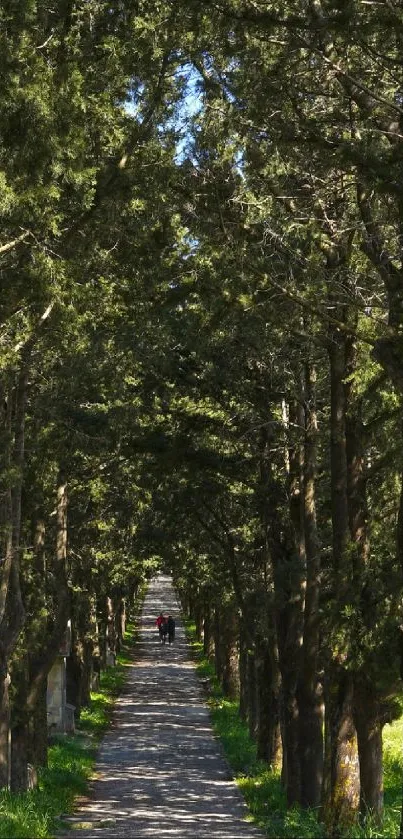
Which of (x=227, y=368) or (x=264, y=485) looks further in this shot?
(x=264, y=485)

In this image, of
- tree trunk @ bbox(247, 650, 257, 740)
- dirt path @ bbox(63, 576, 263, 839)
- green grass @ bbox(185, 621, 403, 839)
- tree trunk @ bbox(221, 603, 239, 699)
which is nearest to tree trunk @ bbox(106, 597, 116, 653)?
dirt path @ bbox(63, 576, 263, 839)

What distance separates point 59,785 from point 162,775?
4.26 m

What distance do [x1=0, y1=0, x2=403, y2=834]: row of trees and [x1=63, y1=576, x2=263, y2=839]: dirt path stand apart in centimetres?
149

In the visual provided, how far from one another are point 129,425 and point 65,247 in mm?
5121

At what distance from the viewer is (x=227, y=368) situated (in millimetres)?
19422

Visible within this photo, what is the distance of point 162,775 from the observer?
26312mm

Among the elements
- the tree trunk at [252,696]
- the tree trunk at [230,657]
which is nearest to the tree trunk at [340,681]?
the tree trunk at [252,696]

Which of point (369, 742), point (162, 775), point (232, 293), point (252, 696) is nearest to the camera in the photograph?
point (232, 293)

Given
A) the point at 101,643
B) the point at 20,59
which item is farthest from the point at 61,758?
the point at 101,643

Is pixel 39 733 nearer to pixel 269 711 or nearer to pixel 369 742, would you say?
pixel 269 711

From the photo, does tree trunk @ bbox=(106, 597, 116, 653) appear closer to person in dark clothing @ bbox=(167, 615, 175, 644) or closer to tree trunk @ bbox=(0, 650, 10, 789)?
person in dark clothing @ bbox=(167, 615, 175, 644)

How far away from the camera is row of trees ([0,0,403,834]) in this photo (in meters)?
12.5

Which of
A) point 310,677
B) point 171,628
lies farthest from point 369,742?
point 171,628

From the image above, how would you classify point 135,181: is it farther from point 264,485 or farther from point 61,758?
point 61,758
